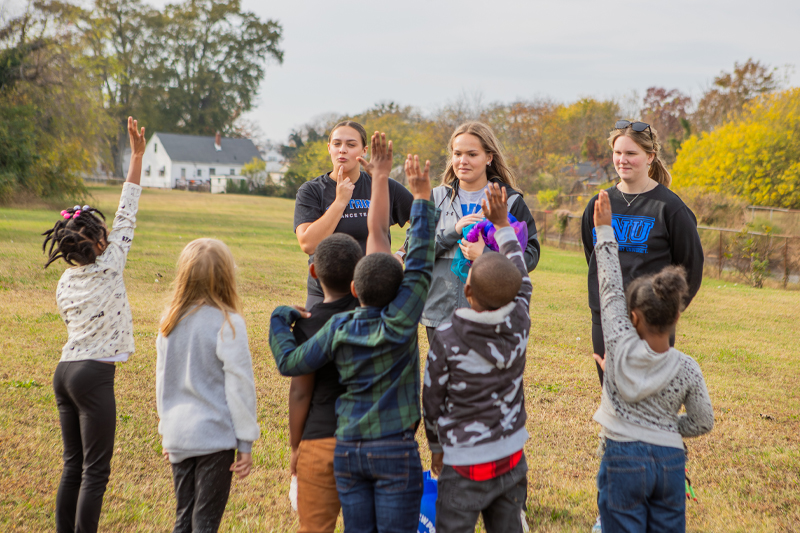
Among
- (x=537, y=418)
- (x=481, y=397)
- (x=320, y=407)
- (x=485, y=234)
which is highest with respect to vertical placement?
(x=485, y=234)

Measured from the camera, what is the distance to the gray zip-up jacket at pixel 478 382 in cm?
221

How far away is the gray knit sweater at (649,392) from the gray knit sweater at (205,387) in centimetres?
152

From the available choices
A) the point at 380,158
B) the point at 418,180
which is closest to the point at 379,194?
the point at 380,158

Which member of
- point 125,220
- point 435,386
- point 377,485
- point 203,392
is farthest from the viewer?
point 125,220

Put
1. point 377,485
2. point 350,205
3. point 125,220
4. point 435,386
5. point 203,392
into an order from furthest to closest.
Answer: point 350,205
point 125,220
point 203,392
point 435,386
point 377,485

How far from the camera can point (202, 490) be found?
2434 mm

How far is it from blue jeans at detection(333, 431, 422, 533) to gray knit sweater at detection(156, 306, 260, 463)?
487 millimetres

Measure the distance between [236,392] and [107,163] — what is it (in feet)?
107

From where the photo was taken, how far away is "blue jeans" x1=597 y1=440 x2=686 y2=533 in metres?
2.32

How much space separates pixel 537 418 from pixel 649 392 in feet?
9.38

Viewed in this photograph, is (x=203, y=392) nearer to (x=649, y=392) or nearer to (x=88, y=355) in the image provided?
(x=88, y=355)

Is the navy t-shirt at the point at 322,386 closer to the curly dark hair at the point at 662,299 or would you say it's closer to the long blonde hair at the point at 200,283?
the long blonde hair at the point at 200,283

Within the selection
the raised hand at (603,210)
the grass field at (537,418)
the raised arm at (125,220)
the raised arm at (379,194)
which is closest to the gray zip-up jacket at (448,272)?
the raised arm at (379,194)

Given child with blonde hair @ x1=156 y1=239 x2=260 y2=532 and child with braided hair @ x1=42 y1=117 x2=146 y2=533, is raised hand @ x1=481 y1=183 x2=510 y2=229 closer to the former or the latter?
child with blonde hair @ x1=156 y1=239 x2=260 y2=532
